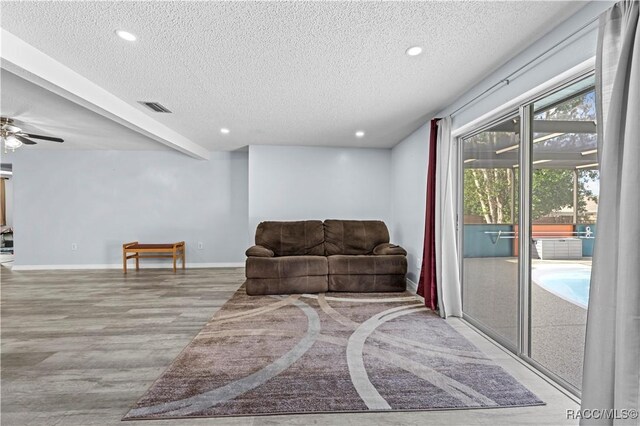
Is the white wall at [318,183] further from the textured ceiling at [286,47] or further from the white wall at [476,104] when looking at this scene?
the textured ceiling at [286,47]

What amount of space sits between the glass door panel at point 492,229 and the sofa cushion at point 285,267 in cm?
190

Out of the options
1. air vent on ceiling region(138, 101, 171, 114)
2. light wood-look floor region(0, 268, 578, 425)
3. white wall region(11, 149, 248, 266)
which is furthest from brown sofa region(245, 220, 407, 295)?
air vent on ceiling region(138, 101, 171, 114)

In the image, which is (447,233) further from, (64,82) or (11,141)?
(11,141)

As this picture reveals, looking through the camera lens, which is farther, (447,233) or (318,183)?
(318,183)

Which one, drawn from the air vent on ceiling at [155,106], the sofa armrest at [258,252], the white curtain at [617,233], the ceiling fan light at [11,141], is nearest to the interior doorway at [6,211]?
the ceiling fan light at [11,141]

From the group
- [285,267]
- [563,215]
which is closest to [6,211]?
[285,267]

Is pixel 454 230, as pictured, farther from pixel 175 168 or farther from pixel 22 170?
pixel 22 170

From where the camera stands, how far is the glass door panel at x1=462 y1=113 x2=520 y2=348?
98.0 inches

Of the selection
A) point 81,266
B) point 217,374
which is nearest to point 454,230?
point 217,374

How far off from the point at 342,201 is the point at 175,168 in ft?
11.4

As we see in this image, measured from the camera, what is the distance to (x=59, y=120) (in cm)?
397

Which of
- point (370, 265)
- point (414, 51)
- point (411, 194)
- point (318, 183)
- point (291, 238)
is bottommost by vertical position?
point (370, 265)

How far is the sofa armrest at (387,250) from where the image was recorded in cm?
426

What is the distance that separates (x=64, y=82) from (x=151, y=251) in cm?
370
